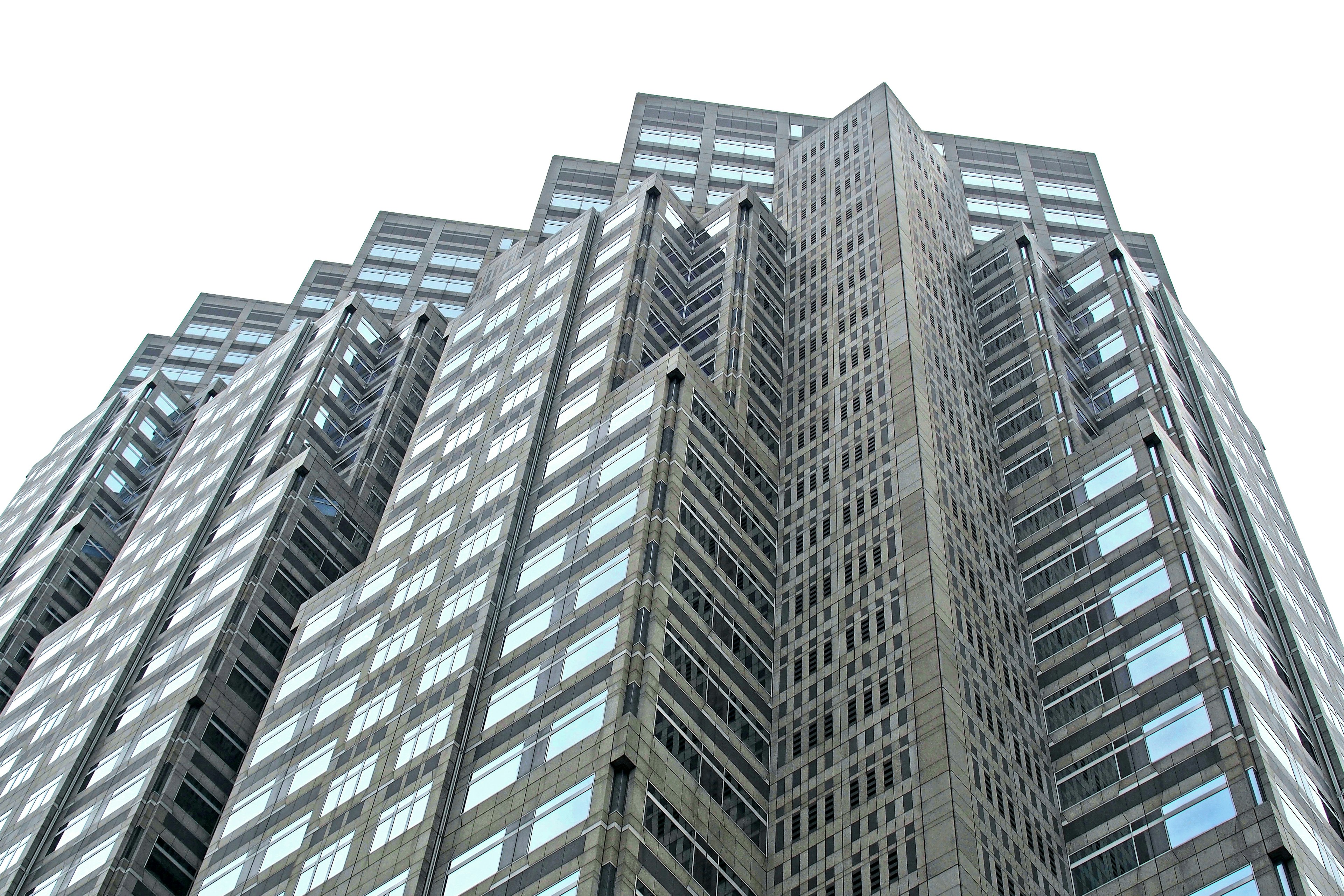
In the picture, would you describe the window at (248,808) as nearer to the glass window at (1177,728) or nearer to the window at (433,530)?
the window at (433,530)

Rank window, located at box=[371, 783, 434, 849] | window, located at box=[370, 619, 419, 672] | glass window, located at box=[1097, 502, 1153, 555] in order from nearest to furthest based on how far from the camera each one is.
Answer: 1. window, located at box=[371, 783, 434, 849]
2. window, located at box=[370, 619, 419, 672]
3. glass window, located at box=[1097, 502, 1153, 555]

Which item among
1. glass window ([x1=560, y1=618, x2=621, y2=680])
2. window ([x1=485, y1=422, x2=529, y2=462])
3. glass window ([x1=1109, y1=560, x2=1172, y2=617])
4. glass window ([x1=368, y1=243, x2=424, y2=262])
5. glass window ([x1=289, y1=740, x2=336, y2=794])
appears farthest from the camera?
glass window ([x1=368, y1=243, x2=424, y2=262])

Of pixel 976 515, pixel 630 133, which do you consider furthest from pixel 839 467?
pixel 630 133

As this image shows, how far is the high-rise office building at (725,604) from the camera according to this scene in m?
72.4

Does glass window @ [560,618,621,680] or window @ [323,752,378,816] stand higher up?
glass window @ [560,618,621,680]

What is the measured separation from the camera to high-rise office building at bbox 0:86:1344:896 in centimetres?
7238

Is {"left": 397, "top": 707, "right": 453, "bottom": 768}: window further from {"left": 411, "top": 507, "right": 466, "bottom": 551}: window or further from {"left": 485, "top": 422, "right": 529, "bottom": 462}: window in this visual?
{"left": 485, "top": 422, "right": 529, "bottom": 462}: window

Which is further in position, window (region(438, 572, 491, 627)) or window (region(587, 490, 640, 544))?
window (region(438, 572, 491, 627))

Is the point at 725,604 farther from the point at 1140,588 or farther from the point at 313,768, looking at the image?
the point at 313,768

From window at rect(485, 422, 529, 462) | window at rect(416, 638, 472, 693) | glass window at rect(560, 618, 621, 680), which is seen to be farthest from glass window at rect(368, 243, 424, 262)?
glass window at rect(560, 618, 621, 680)

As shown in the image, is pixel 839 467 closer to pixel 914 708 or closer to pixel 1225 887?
pixel 914 708

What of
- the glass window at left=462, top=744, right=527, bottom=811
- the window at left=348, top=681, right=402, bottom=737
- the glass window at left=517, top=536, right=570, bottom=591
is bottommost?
the glass window at left=462, top=744, right=527, bottom=811

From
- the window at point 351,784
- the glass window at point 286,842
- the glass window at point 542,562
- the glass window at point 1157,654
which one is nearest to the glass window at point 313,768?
the window at point 351,784

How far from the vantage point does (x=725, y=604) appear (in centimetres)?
8400
